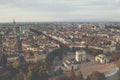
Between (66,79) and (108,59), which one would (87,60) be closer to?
(108,59)

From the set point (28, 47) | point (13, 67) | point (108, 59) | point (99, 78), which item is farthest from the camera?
point (28, 47)

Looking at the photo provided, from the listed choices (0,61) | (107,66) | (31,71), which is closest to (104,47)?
(107,66)

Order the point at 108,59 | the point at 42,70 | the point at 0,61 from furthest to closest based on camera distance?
1. the point at 108,59
2. the point at 0,61
3. the point at 42,70

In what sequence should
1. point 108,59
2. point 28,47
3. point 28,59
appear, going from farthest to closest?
1. point 28,47
2. point 108,59
3. point 28,59

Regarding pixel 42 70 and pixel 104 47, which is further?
pixel 104 47

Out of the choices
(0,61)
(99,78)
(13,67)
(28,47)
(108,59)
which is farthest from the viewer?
(28,47)

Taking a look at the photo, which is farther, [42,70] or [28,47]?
[28,47]

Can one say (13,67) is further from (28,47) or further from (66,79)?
(28,47)

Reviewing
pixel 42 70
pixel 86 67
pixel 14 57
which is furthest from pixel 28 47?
pixel 42 70
